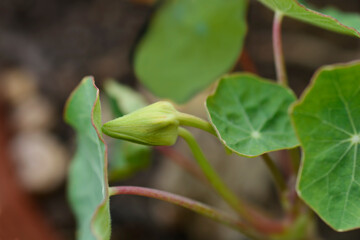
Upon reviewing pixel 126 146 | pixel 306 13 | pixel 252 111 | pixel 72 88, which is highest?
pixel 306 13

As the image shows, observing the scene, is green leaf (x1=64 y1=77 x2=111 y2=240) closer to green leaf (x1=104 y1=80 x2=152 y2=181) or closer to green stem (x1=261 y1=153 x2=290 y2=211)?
green leaf (x1=104 y1=80 x2=152 y2=181)

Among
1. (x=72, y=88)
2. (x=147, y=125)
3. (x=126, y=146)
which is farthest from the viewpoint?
(x=72, y=88)

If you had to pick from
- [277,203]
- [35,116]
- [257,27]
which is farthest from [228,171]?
[35,116]

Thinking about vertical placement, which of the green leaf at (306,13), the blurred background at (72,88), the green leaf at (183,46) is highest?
the green leaf at (306,13)

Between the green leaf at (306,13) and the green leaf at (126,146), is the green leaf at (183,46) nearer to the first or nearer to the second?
the green leaf at (126,146)

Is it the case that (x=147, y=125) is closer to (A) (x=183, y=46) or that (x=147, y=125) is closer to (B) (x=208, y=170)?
(B) (x=208, y=170)

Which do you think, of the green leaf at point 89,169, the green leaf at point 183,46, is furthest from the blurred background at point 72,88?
the green leaf at point 89,169

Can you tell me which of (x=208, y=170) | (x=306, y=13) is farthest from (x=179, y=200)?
(x=306, y=13)
